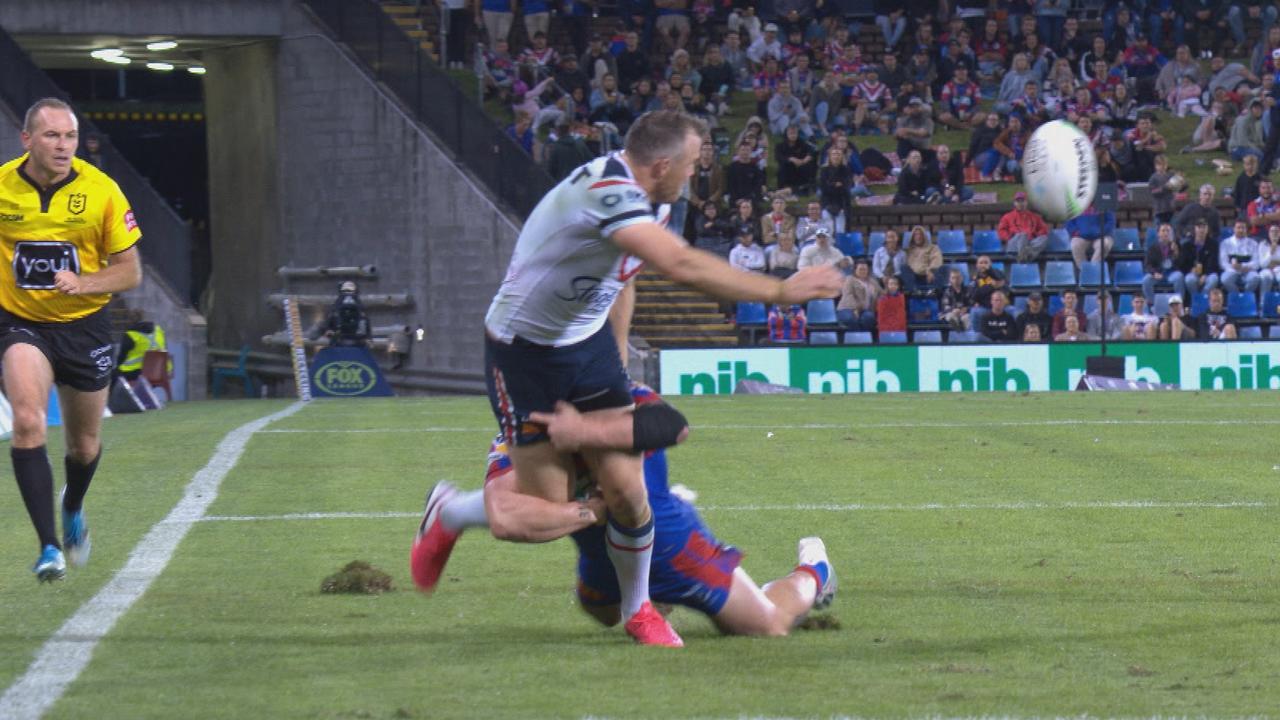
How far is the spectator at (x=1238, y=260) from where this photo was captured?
27328 mm

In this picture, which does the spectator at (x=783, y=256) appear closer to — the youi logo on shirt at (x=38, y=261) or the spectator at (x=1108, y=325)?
the spectator at (x=1108, y=325)

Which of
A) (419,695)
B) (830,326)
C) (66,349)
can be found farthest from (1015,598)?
(830,326)

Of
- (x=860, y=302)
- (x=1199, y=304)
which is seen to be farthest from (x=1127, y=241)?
(x=860, y=302)

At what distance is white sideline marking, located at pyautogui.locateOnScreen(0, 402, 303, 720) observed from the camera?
208 inches

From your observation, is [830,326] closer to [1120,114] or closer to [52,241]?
[1120,114]

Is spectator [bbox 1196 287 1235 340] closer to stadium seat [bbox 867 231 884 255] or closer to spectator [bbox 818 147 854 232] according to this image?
stadium seat [bbox 867 231 884 255]

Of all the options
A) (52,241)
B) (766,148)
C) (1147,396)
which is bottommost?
(1147,396)

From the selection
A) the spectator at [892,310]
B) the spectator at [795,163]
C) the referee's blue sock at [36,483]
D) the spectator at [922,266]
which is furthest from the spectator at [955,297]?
the referee's blue sock at [36,483]

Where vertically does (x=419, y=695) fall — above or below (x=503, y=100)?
below

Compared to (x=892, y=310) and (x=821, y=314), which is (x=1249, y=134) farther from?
(x=821, y=314)

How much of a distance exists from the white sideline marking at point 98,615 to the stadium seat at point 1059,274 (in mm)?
17882

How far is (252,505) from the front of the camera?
10891 mm

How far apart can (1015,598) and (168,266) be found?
24577 mm

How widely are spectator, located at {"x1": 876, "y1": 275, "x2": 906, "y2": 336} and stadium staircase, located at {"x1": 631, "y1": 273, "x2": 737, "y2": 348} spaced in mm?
2413
